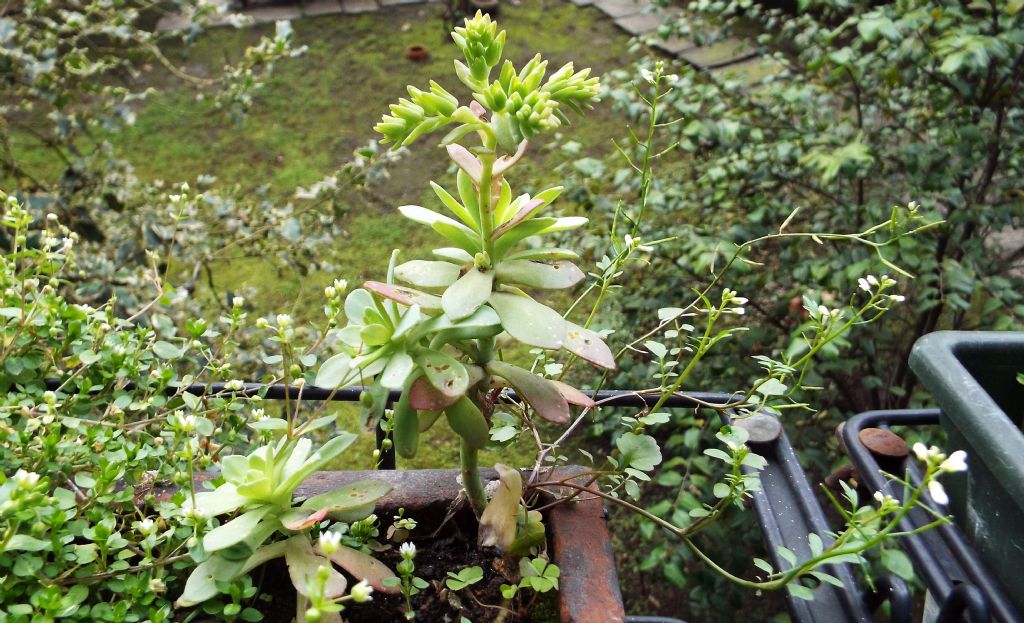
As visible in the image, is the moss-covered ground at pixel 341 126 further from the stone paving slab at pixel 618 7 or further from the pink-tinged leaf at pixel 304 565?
the pink-tinged leaf at pixel 304 565

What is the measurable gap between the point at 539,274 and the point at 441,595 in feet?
1.41

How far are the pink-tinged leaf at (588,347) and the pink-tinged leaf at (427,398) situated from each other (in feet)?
0.46

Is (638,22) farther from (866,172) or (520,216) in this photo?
(520,216)

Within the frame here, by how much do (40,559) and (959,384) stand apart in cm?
104

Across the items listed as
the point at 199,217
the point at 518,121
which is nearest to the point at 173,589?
the point at 518,121

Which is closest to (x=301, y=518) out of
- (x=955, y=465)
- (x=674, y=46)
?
(x=955, y=465)

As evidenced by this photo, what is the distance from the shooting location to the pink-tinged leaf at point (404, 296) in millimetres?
866

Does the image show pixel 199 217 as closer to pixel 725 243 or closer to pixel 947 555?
pixel 725 243

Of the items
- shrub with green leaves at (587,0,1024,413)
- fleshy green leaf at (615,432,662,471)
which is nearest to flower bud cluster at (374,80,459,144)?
fleshy green leaf at (615,432,662,471)

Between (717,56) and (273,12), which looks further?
(273,12)

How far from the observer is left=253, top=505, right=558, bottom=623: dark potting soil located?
1019 mm

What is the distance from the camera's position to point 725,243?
182 cm

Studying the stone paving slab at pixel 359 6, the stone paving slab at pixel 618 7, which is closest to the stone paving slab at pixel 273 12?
the stone paving slab at pixel 359 6

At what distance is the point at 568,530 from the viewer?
41.6 inches
